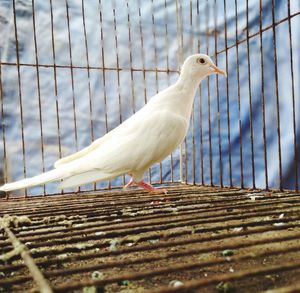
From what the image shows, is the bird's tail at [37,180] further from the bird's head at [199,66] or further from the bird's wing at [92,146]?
the bird's head at [199,66]

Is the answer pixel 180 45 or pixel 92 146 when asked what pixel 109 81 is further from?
pixel 92 146

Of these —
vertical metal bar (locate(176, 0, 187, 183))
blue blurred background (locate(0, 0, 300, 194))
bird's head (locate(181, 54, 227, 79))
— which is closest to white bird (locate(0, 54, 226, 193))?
bird's head (locate(181, 54, 227, 79))

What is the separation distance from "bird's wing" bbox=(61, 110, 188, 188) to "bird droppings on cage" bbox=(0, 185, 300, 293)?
0.49 ft

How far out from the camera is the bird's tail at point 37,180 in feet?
4.34

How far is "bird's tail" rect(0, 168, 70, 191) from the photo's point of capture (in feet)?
4.34

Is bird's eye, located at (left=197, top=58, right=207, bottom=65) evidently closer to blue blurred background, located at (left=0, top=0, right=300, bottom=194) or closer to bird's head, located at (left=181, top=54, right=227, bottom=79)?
bird's head, located at (left=181, top=54, right=227, bottom=79)

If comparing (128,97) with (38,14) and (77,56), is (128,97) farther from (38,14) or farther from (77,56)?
(38,14)

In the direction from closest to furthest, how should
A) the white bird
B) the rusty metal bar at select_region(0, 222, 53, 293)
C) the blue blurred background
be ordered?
1. the rusty metal bar at select_region(0, 222, 53, 293)
2. the white bird
3. the blue blurred background

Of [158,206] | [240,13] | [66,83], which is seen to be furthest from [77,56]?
[158,206]

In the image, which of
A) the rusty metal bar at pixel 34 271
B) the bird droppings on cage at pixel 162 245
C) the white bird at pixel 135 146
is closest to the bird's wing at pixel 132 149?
the white bird at pixel 135 146

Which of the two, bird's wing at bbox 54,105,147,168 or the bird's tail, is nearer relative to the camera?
the bird's tail

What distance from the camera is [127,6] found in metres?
2.84

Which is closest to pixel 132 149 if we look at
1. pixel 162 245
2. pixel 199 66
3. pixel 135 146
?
pixel 135 146

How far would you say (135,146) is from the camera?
68.0 inches
